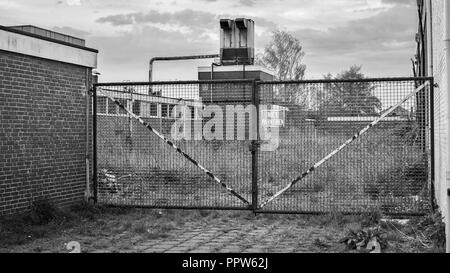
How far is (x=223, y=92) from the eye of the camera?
1161cm

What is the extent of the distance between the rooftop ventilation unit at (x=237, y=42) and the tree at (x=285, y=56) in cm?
2803

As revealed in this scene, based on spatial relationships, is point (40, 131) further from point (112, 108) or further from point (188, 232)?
point (188, 232)

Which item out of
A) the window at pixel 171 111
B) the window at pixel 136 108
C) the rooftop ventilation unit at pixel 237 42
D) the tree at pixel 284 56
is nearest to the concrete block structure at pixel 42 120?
the window at pixel 136 108

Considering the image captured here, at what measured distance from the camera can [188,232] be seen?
31.2 ft

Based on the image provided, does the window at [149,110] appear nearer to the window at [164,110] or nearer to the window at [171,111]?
the window at [164,110]

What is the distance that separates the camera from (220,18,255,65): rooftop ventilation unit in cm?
3169

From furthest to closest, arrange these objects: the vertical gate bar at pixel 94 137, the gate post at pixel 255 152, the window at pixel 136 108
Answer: the window at pixel 136 108, the vertical gate bar at pixel 94 137, the gate post at pixel 255 152

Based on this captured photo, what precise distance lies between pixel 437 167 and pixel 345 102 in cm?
199

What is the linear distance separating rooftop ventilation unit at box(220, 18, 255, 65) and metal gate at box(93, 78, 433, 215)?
19585 millimetres

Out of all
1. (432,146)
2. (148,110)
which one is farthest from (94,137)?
(432,146)

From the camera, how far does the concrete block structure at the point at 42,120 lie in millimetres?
9930

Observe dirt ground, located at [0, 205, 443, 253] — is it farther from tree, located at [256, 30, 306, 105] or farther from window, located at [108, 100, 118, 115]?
tree, located at [256, 30, 306, 105]

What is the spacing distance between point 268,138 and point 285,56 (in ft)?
166

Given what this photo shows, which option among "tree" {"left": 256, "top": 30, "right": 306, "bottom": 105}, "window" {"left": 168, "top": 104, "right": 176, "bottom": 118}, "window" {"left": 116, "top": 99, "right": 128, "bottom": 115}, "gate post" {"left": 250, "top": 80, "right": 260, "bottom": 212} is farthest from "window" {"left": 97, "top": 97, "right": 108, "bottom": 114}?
"tree" {"left": 256, "top": 30, "right": 306, "bottom": 105}
